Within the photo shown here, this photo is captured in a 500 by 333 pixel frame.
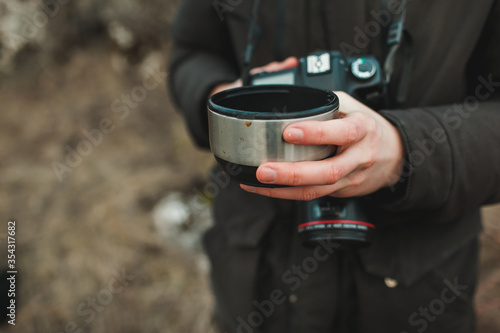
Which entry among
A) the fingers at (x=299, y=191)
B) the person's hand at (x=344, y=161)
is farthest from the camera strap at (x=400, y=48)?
the fingers at (x=299, y=191)

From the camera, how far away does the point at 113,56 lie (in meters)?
2.59

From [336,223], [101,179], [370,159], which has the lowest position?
[101,179]

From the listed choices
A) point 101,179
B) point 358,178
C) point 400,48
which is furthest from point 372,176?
point 101,179

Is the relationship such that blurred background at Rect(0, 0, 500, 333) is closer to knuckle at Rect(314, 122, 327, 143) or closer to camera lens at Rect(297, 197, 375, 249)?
camera lens at Rect(297, 197, 375, 249)

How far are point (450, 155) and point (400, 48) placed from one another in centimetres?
21

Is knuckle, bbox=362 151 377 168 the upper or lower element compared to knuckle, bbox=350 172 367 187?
upper

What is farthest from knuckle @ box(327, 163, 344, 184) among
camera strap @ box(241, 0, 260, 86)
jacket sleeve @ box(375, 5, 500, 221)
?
camera strap @ box(241, 0, 260, 86)

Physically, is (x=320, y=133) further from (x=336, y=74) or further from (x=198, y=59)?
(x=198, y=59)

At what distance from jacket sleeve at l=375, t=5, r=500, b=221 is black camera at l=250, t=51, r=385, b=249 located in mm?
58

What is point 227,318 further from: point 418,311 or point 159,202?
point 159,202

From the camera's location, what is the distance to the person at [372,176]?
516 millimetres

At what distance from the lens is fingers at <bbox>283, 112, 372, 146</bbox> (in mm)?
412

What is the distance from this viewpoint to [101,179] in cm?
212

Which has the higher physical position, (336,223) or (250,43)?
(250,43)
